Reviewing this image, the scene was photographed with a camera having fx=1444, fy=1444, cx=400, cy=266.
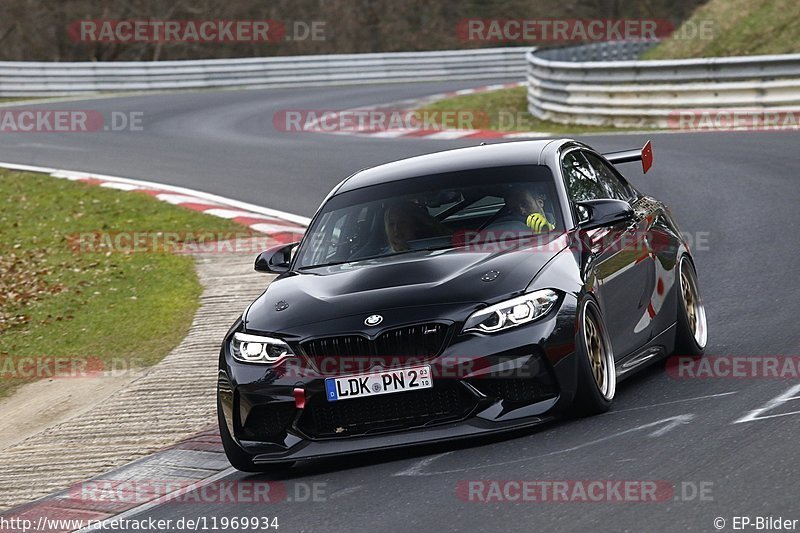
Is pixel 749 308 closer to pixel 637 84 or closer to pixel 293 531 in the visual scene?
pixel 293 531

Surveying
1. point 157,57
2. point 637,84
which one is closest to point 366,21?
point 157,57

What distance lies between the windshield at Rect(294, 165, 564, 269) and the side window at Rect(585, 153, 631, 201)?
79 cm

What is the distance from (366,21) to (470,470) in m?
47.8

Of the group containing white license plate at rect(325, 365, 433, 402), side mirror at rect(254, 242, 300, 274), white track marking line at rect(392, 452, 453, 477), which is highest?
white license plate at rect(325, 365, 433, 402)

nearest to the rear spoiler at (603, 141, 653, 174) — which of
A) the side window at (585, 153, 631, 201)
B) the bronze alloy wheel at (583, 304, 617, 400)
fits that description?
the side window at (585, 153, 631, 201)

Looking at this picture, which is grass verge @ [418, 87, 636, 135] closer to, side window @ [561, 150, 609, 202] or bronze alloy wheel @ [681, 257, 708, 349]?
bronze alloy wheel @ [681, 257, 708, 349]

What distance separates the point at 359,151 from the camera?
22078mm

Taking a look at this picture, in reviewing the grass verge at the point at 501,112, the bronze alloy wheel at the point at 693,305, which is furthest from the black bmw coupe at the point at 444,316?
the grass verge at the point at 501,112

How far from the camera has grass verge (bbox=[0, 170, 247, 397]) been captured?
1158cm

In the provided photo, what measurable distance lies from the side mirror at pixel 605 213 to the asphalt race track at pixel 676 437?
3.16 ft

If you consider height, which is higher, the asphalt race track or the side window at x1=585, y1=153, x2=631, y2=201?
the side window at x1=585, y1=153, x2=631, y2=201

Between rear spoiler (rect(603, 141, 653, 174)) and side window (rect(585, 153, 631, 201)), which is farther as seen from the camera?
rear spoiler (rect(603, 141, 653, 174))

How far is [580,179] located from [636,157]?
1039 mm

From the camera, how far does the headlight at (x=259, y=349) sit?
23.6ft
